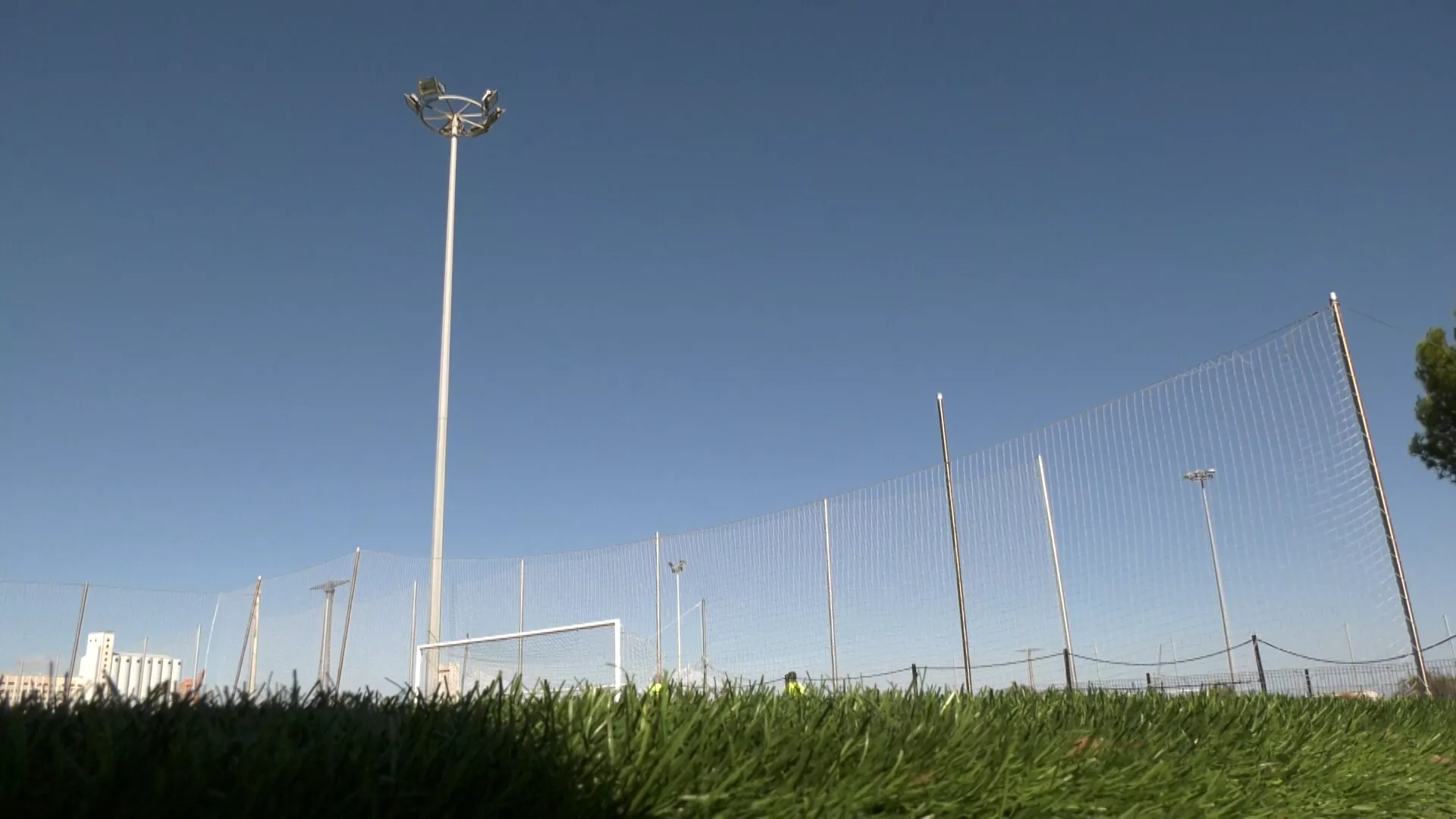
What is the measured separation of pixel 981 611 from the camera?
9062 mm

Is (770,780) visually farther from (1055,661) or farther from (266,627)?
(266,627)

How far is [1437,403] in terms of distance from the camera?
58.1 ft

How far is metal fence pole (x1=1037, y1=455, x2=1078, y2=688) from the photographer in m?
8.77

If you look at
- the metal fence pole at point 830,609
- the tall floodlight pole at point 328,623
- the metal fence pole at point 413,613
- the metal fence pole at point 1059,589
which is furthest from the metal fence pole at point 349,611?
the metal fence pole at point 1059,589

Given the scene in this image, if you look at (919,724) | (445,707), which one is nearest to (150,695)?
(445,707)

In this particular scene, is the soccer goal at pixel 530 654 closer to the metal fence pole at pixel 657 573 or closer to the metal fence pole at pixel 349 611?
the metal fence pole at pixel 657 573

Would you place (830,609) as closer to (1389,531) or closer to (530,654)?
(530,654)

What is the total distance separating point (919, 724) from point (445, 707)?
1.02m

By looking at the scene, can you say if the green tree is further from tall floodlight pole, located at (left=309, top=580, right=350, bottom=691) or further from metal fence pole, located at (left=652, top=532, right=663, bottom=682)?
tall floodlight pole, located at (left=309, top=580, right=350, bottom=691)

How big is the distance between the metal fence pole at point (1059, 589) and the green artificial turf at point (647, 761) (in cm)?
571

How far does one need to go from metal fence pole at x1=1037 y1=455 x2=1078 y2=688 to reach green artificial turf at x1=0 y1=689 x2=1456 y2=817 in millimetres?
5712

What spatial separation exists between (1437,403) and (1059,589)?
42.4ft

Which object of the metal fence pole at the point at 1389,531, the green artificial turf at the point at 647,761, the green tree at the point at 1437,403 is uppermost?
the green tree at the point at 1437,403

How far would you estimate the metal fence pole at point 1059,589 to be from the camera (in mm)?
8766
